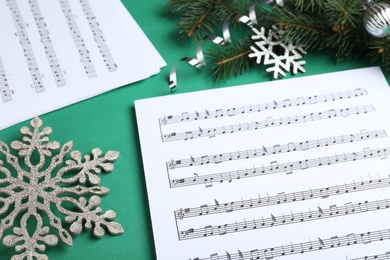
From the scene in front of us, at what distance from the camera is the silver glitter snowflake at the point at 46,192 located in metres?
0.98

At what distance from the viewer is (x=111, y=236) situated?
101 cm

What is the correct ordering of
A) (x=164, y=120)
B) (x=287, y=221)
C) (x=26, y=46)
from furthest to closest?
(x=26, y=46)
(x=164, y=120)
(x=287, y=221)

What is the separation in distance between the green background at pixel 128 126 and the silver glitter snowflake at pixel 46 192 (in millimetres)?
25

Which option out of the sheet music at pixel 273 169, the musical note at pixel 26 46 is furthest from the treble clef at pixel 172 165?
the musical note at pixel 26 46

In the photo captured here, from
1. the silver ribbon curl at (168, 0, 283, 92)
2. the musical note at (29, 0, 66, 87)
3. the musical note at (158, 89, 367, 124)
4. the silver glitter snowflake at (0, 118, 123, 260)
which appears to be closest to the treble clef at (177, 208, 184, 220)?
the silver glitter snowflake at (0, 118, 123, 260)

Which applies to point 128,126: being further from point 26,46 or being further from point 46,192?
point 26,46

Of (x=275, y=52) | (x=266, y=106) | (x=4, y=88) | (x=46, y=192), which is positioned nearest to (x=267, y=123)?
(x=266, y=106)

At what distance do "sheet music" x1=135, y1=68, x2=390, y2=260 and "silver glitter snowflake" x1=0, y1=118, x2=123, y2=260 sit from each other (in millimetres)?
107

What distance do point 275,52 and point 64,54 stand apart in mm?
509

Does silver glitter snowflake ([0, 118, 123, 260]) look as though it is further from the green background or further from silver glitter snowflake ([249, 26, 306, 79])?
silver glitter snowflake ([249, 26, 306, 79])

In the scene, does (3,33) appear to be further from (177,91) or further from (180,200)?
(180,200)

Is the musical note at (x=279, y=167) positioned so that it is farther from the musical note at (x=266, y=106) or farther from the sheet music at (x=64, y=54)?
the sheet music at (x=64, y=54)

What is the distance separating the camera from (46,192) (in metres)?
1.03

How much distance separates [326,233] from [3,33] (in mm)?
892
